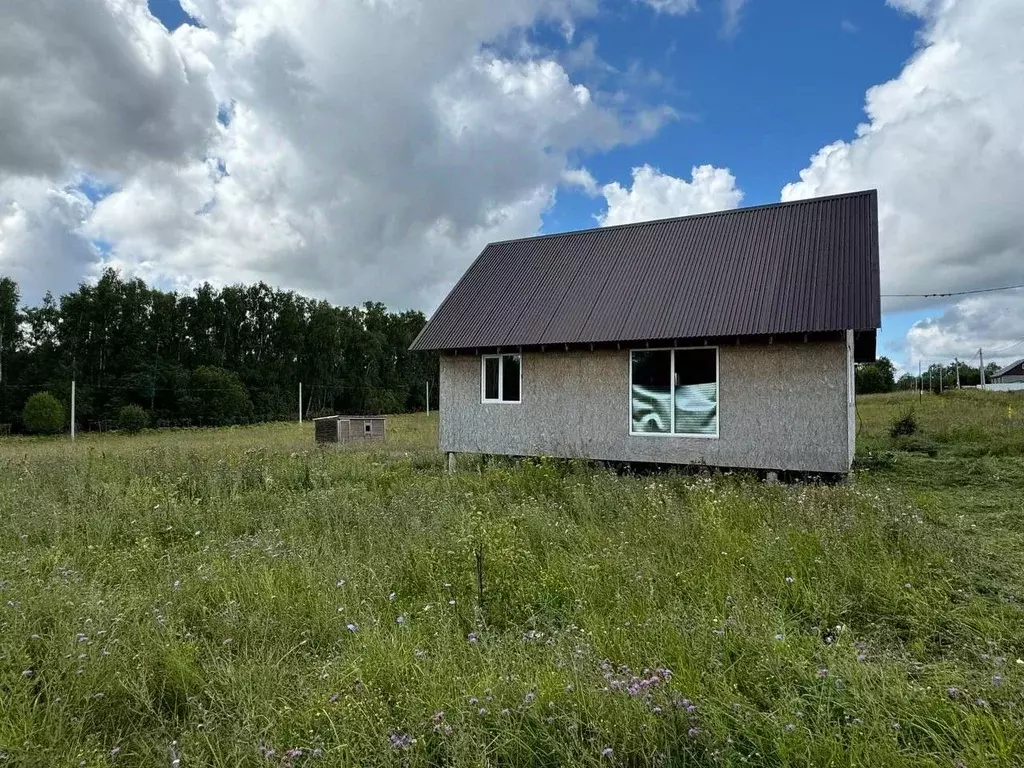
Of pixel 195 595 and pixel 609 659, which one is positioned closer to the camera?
pixel 609 659

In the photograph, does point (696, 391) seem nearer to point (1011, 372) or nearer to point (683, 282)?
point (683, 282)

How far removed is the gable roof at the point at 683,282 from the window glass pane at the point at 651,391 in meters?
0.67

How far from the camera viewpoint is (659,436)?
1092 centimetres

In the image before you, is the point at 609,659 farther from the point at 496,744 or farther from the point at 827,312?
the point at 827,312

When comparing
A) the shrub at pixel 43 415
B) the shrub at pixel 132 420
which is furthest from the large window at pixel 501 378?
the shrub at pixel 43 415

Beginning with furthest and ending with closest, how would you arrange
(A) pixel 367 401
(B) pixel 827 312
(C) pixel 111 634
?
(A) pixel 367 401 < (B) pixel 827 312 < (C) pixel 111 634

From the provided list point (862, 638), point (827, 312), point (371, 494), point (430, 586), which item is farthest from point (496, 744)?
point (827, 312)

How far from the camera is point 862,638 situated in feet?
11.8

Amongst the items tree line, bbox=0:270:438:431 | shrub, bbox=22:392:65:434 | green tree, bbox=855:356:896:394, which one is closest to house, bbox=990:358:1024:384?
green tree, bbox=855:356:896:394

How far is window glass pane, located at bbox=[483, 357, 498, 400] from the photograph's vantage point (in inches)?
503

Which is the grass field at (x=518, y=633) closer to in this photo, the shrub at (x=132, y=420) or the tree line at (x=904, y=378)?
the shrub at (x=132, y=420)

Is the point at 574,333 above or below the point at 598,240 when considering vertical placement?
below

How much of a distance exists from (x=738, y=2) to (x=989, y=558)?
10.7m

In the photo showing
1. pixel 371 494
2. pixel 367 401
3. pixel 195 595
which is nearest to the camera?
pixel 195 595
